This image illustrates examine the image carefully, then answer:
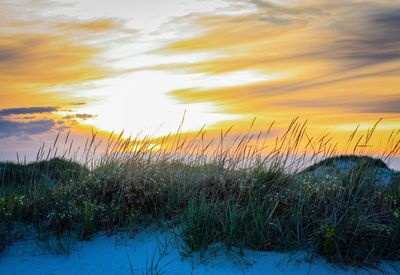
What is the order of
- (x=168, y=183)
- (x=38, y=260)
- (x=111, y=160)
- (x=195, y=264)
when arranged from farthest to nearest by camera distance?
(x=111, y=160)
(x=168, y=183)
(x=38, y=260)
(x=195, y=264)

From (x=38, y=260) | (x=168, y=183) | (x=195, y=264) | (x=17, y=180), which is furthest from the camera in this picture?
(x=17, y=180)

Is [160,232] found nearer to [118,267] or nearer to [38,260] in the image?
[118,267]

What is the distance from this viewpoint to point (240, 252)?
662 cm

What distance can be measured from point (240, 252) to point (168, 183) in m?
2.00

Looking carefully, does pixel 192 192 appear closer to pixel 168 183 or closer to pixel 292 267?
pixel 168 183

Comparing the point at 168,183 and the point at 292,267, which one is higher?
the point at 168,183

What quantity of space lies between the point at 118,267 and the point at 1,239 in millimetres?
2057

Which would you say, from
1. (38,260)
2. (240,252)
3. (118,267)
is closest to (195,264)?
(240,252)

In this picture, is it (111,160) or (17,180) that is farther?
(17,180)

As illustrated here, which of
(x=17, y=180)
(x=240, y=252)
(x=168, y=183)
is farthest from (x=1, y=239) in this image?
(x=17, y=180)

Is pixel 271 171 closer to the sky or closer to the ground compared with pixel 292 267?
closer to the sky

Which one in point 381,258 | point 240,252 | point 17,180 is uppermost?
point 240,252

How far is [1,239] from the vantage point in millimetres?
7594

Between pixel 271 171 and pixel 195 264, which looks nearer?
pixel 195 264
